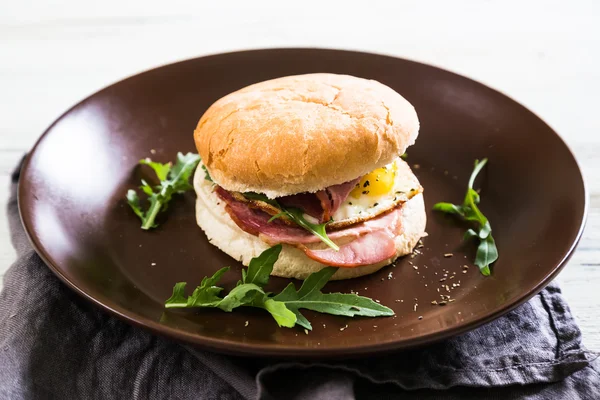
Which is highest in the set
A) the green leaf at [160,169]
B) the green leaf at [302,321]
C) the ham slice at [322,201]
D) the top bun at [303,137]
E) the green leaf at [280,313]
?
the top bun at [303,137]

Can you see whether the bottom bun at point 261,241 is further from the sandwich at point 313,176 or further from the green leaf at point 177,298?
Answer: the green leaf at point 177,298

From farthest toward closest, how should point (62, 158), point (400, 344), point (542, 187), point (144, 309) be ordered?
point (62, 158) → point (542, 187) → point (144, 309) → point (400, 344)


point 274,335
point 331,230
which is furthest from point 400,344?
point 331,230

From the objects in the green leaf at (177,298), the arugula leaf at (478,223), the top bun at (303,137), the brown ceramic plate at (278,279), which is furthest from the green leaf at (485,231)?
the green leaf at (177,298)

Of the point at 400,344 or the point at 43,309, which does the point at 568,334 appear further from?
the point at 43,309

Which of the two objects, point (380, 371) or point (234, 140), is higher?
point (234, 140)

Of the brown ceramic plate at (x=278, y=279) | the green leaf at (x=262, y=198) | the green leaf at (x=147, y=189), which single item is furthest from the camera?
the green leaf at (x=147, y=189)

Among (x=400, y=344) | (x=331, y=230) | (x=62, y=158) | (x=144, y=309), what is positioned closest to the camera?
(x=400, y=344)

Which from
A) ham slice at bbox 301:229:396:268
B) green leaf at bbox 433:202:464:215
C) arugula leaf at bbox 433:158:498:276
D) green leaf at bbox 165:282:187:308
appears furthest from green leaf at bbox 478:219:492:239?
green leaf at bbox 165:282:187:308

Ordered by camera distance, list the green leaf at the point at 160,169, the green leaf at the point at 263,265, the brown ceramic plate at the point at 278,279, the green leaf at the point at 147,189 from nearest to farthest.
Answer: the brown ceramic plate at the point at 278,279
the green leaf at the point at 263,265
the green leaf at the point at 147,189
the green leaf at the point at 160,169
